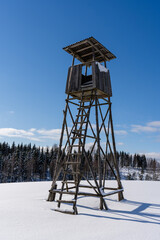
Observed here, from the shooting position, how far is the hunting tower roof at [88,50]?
10.1 metres

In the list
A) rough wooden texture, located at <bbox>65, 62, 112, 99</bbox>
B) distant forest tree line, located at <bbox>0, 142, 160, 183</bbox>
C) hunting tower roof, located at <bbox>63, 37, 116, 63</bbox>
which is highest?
hunting tower roof, located at <bbox>63, 37, 116, 63</bbox>

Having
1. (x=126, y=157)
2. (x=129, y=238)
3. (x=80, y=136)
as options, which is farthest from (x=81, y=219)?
(x=126, y=157)

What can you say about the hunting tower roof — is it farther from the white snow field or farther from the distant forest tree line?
the distant forest tree line

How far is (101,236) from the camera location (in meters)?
4.77

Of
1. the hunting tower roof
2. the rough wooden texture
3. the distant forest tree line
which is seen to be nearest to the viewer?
the rough wooden texture

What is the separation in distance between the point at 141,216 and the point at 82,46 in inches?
352

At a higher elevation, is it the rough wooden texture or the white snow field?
the rough wooden texture

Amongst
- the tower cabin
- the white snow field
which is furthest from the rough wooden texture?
the white snow field

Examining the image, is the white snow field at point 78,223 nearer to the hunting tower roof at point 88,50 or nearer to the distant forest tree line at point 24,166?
the hunting tower roof at point 88,50

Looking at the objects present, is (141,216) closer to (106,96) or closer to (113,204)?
(113,204)

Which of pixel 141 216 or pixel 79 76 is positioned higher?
pixel 79 76

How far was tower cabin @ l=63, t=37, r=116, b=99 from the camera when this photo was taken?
31.5 feet

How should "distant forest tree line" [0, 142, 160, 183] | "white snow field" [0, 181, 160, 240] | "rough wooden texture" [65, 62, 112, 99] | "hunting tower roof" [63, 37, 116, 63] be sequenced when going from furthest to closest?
"distant forest tree line" [0, 142, 160, 183] < "hunting tower roof" [63, 37, 116, 63] < "rough wooden texture" [65, 62, 112, 99] < "white snow field" [0, 181, 160, 240]

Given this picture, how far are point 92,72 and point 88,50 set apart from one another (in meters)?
2.32
